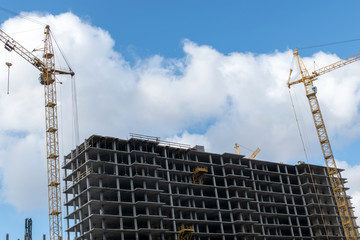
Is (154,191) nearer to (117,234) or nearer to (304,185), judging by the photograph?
(117,234)

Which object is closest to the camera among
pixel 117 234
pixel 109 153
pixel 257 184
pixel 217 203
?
pixel 117 234

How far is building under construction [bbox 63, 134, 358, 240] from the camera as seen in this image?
105m

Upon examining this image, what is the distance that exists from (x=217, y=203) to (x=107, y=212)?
2889cm

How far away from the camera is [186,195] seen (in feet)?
379

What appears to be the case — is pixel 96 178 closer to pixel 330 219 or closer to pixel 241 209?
pixel 241 209

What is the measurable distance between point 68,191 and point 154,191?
68.3ft

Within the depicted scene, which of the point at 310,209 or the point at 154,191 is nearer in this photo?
the point at 154,191

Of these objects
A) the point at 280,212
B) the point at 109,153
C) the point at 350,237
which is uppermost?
the point at 109,153

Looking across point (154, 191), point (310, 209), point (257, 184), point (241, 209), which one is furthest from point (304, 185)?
point (154, 191)

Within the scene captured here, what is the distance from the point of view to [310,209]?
141750 millimetres

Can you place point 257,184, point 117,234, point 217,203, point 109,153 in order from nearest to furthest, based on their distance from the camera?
point 117,234 < point 109,153 < point 217,203 < point 257,184

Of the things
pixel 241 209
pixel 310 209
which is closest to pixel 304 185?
pixel 310 209

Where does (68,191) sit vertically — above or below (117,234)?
above

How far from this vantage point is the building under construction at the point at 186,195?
105m
